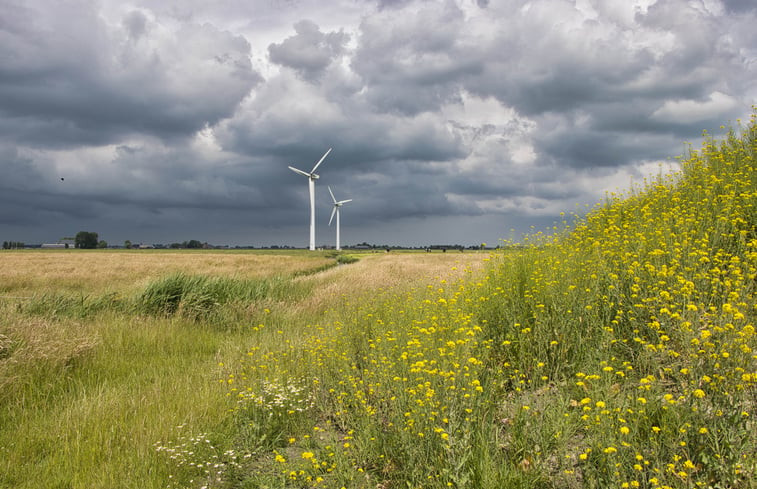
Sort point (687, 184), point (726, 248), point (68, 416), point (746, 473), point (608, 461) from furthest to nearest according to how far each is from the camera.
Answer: point (687, 184)
point (726, 248)
point (68, 416)
point (608, 461)
point (746, 473)

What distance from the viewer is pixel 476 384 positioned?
447 centimetres

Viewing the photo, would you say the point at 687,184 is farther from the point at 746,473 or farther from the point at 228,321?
the point at 228,321

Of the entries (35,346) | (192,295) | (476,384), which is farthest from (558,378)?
(192,295)

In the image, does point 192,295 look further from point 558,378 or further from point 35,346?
point 558,378

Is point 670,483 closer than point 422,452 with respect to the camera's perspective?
Yes

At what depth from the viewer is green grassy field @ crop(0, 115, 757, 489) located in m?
4.03

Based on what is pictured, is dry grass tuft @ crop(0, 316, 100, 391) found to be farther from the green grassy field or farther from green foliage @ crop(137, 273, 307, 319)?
green foliage @ crop(137, 273, 307, 319)

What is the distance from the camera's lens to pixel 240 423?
6.12 meters

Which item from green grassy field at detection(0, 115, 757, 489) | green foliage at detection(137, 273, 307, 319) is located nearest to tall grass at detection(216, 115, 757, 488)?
green grassy field at detection(0, 115, 757, 489)

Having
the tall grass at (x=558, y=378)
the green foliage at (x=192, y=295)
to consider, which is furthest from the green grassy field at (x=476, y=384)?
the green foliage at (x=192, y=295)

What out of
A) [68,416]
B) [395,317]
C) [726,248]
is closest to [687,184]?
[726,248]

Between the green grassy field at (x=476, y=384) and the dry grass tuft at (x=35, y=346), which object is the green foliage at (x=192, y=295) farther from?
the dry grass tuft at (x=35, y=346)

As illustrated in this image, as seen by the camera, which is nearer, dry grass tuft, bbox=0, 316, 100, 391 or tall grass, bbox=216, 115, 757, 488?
tall grass, bbox=216, 115, 757, 488

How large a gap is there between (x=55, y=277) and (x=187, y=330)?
1857 centimetres
